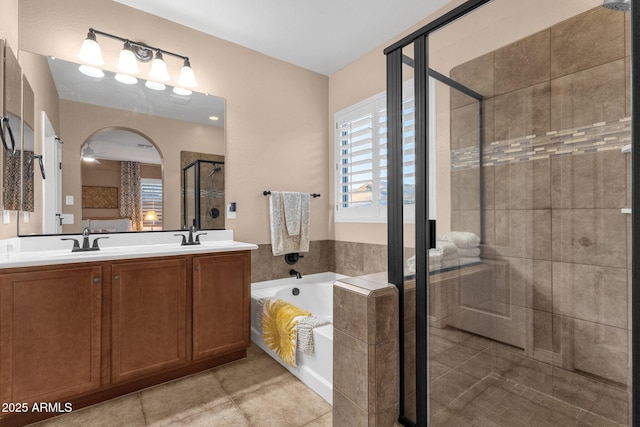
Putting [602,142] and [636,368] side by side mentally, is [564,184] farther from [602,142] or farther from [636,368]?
[636,368]

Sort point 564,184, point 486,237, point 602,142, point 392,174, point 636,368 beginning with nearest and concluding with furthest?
point 636,368 → point 602,142 → point 564,184 → point 486,237 → point 392,174

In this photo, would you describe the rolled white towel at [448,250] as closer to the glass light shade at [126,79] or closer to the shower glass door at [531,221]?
the shower glass door at [531,221]

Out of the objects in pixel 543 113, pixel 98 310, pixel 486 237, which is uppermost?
pixel 543 113

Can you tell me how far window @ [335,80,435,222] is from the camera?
2.87m

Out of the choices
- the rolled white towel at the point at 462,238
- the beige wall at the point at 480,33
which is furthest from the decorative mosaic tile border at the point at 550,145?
the rolled white towel at the point at 462,238

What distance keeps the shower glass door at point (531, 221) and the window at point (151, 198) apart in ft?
7.04

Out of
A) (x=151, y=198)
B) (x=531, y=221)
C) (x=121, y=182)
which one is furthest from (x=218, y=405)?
(x=531, y=221)

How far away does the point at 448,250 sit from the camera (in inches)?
50.3

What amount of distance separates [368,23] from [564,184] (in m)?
2.12

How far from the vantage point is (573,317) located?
1.14m

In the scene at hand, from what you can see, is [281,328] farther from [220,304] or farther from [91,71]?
[91,71]

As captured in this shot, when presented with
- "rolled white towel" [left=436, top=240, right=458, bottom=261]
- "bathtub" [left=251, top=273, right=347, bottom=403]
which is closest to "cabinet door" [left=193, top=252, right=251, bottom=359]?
"bathtub" [left=251, top=273, right=347, bottom=403]

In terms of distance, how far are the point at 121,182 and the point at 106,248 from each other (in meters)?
0.51

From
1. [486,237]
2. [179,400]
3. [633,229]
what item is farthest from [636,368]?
[179,400]
